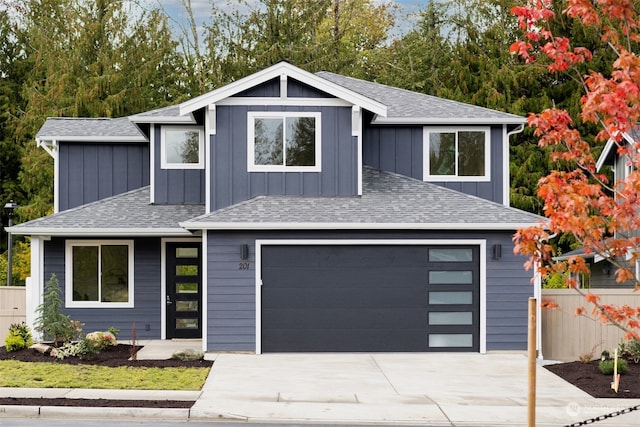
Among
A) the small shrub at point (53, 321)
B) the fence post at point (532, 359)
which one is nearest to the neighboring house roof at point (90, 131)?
the small shrub at point (53, 321)

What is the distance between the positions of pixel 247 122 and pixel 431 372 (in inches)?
265

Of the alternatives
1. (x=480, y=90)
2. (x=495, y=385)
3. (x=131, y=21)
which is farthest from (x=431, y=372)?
(x=131, y=21)

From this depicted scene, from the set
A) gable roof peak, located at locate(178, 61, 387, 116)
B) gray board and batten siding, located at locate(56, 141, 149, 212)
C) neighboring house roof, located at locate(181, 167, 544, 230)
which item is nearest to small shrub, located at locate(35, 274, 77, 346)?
neighboring house roof, located at locate(181, 167, 544, 230)

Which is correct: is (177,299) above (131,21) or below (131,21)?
below

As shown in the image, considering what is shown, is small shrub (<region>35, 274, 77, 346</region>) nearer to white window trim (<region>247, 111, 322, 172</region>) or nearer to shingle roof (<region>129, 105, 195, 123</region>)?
shingle roof (<region>129, 105, 195, 123</region>)

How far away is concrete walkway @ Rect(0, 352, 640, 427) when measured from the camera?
11789mm

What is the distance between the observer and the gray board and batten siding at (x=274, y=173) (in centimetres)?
1906

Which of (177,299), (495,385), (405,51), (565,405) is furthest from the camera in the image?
(405,51)

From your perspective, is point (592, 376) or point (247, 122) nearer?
point (592, 376)

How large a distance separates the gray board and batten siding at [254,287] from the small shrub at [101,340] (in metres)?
2.19

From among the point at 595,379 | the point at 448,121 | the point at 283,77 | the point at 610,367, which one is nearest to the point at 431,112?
the point at 448,121

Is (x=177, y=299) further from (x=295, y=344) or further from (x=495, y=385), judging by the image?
(x=495, y=385)

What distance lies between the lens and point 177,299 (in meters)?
20.9

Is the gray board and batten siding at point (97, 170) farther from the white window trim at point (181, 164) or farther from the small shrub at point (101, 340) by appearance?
the small shrub at point (101, 340)
